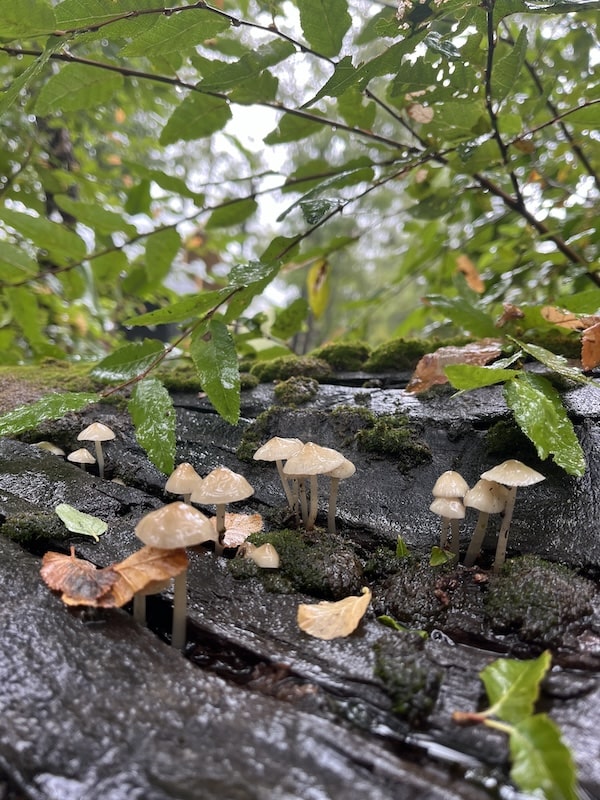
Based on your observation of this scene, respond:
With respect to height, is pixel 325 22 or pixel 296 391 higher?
pixel 325 22

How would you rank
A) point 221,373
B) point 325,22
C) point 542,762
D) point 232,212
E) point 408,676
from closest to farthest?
point 542,762, point 408,676, point 221,373, point 325,22, point 232,212

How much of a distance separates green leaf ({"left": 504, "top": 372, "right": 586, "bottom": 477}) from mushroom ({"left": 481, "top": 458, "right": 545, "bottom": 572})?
0.29 ft

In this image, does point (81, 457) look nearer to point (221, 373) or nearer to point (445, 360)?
Answer: point (221, 373)

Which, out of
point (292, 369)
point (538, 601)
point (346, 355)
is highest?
point (346, 355)

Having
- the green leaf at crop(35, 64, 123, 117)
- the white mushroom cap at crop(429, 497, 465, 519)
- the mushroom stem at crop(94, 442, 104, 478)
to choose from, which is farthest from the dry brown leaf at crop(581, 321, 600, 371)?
the green leaf at crop(35, 64, 123, 117)

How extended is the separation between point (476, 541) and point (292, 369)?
5.32 feet

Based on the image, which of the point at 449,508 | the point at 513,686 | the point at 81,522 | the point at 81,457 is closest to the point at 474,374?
the point at 449,508

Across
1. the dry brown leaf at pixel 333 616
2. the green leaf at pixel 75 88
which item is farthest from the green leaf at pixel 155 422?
the green leaf at pixel 75 88

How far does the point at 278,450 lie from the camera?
2100 mm

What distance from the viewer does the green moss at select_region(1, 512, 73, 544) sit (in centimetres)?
189

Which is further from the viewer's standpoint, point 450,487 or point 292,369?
point 292,369

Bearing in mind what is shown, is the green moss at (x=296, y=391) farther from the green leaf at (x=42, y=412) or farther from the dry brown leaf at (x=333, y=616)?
the dry brown leaf at (x=333, y=616)

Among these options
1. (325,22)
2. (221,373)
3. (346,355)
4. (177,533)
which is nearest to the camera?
(177,533)

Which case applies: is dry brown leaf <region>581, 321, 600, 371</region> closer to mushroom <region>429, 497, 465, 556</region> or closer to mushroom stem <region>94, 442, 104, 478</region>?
mushroom <region>429, 497, 465, 556</region>
